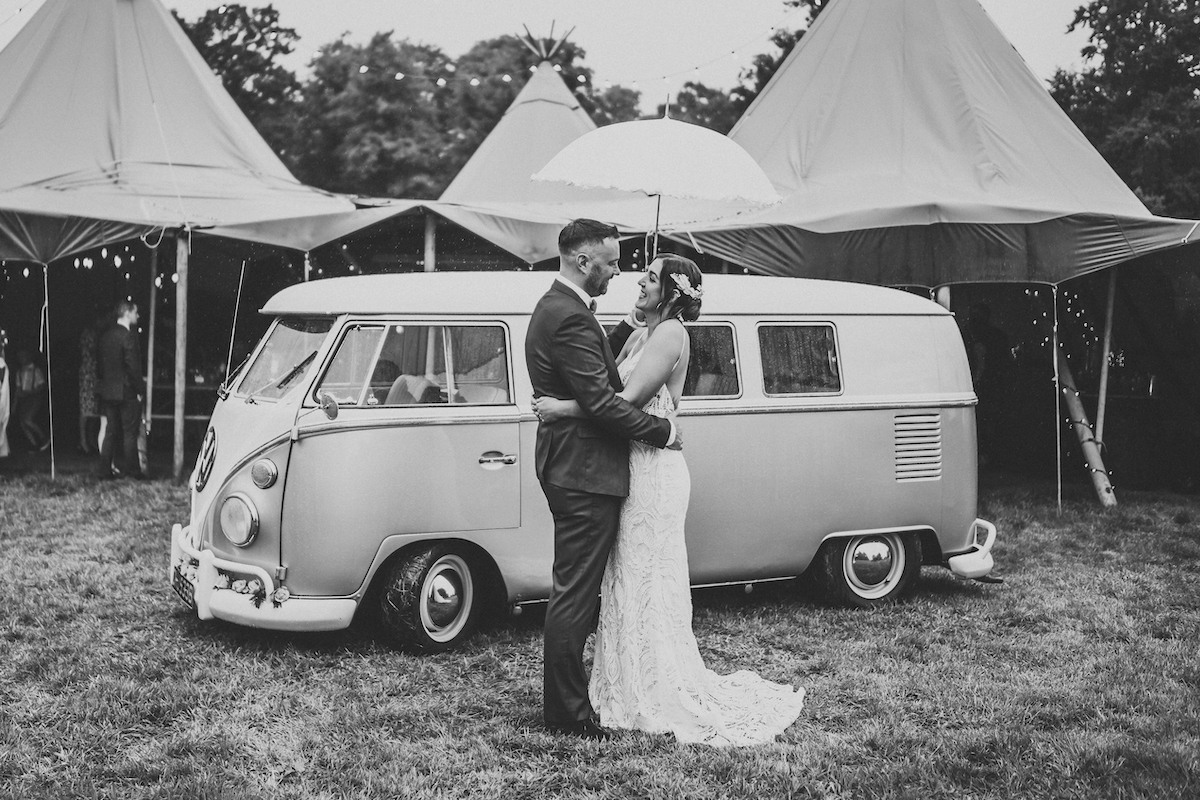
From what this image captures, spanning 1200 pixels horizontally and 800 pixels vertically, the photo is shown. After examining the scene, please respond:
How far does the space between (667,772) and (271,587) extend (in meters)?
2.25

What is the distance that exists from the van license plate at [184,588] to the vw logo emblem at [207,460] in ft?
1.53

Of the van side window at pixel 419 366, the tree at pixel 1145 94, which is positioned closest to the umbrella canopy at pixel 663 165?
the van side window at pixel 419 366

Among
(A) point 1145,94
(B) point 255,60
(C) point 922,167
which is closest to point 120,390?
(C) point 922,167

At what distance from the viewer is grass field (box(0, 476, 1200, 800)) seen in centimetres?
398

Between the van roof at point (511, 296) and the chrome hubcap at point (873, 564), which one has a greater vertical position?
the van roof at point (511, 296)

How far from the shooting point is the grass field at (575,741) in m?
3.98

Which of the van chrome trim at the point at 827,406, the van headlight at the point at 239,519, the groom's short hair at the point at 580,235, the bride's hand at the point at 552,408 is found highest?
the groom's short hair at the point at 580,235

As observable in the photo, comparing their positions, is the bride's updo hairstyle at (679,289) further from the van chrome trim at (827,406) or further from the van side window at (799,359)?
the van side window at (799,359)

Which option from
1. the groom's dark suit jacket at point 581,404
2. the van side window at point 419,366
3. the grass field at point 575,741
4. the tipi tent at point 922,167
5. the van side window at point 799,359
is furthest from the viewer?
the tipi tent at point 922,167

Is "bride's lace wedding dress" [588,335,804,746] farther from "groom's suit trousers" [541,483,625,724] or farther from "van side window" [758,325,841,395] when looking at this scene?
"van side window" [758,325,841,395]

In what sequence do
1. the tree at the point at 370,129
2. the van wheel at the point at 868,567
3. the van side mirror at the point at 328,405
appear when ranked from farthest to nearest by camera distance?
the tree at the point at 370,129, the van wheel at the point at 868,567, the van side mirror at the point at 328,405

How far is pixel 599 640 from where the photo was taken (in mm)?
4625

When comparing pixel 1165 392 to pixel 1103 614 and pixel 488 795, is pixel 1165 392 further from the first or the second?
pixel 488 795

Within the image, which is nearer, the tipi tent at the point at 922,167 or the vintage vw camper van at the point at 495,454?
the vintage vw camper van at the point at 495,454
